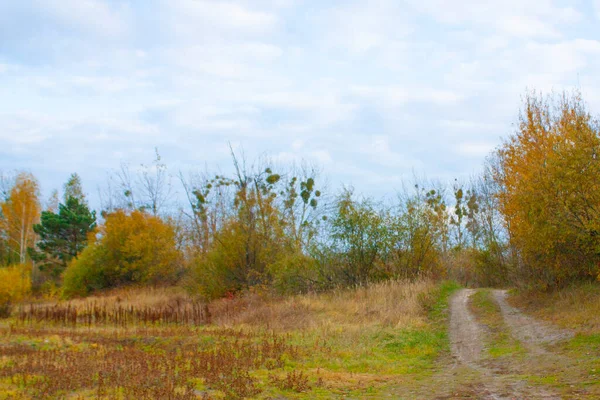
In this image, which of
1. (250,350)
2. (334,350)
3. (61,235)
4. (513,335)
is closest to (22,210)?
(61,235)

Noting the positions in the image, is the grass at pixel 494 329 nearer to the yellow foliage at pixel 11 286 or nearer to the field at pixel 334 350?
the field at pixel 334 350

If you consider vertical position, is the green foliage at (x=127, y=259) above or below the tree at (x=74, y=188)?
below

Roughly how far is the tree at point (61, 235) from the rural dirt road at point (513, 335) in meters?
39.7

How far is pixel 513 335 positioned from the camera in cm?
1465

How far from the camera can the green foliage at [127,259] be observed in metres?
40.7

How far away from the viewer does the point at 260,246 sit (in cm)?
3119

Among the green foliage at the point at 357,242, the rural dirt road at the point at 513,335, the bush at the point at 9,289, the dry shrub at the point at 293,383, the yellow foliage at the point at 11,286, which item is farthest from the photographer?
the yellow foliage at the point at 11,286

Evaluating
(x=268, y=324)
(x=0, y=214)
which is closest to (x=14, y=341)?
(x=268, y=324)

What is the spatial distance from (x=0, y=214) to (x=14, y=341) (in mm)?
45406

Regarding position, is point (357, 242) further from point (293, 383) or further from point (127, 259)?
point (127, 259)

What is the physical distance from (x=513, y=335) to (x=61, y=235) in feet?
151

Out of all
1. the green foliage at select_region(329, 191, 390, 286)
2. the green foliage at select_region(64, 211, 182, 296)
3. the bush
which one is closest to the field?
the green foliage at select_region(329, 191, 390, 286)

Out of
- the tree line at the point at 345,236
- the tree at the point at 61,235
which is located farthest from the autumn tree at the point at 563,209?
the tree at the point at 61,235

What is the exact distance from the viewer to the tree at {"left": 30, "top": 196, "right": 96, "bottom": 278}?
4938 cm
